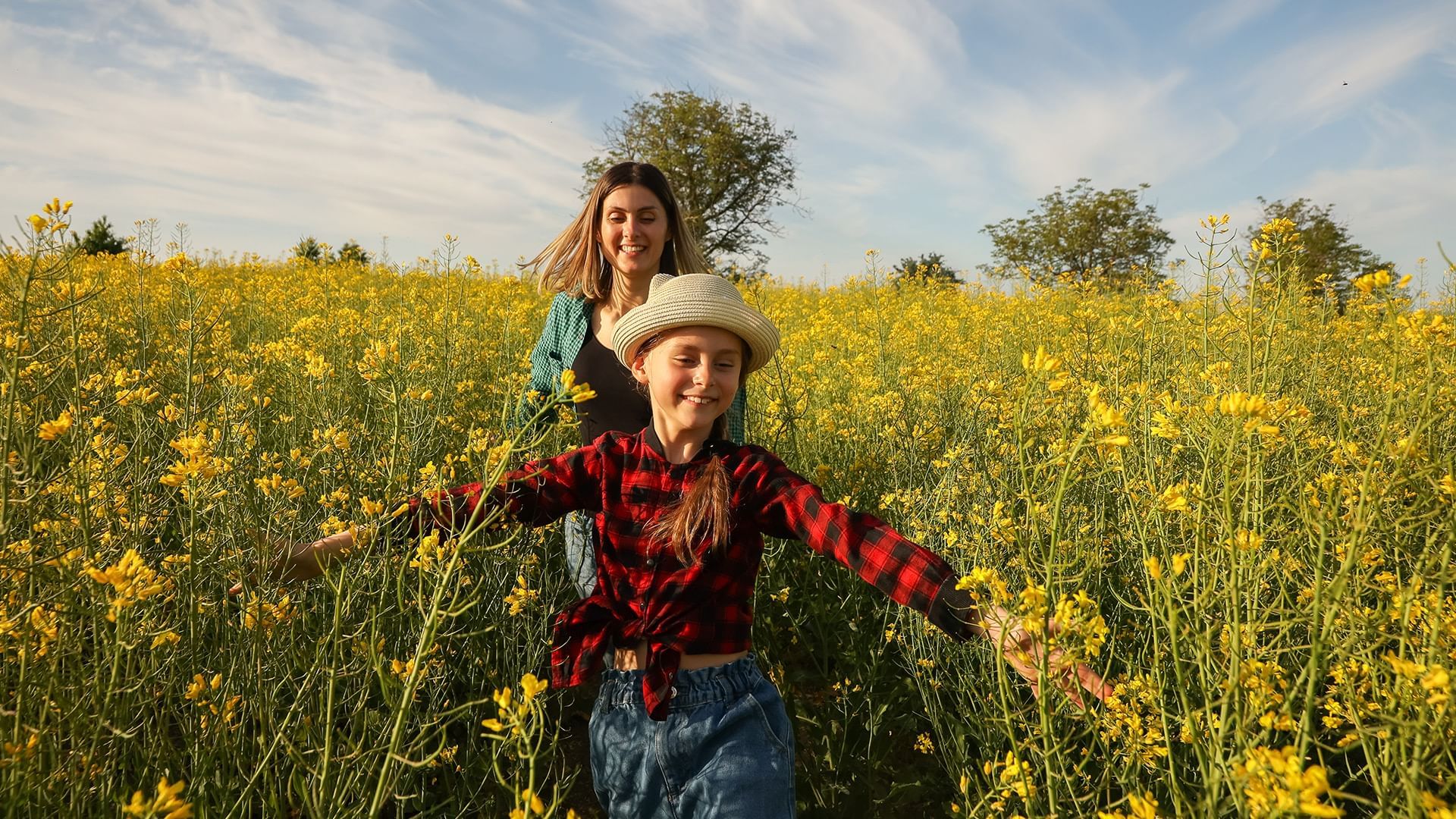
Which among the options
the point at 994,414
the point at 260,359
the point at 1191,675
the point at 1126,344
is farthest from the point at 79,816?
the point at 1126,344

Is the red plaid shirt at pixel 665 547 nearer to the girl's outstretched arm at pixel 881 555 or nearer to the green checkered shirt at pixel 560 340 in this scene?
the girl's outstretched arm at pixel 881 555

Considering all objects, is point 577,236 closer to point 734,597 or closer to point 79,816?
point 734,597

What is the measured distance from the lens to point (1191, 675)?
5.83 ft

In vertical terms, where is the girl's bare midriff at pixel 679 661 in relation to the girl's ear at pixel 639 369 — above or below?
below

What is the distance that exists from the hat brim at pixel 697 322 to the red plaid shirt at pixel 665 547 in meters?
0.22

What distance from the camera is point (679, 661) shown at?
4.98ft

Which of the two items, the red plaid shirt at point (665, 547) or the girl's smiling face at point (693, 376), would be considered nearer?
the red plaid shirt at point (665, 547)

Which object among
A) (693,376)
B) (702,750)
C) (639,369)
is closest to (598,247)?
(639,369)

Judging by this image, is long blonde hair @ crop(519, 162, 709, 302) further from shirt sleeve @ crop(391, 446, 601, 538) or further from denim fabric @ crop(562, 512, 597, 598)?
shirt sleeve @ crop(391, 446, 601, 538)

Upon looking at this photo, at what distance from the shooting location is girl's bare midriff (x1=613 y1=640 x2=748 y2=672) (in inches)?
60.4

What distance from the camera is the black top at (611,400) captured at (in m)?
2.49

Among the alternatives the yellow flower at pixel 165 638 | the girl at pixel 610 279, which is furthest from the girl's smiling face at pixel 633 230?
the yellow flower at pixel 165 638

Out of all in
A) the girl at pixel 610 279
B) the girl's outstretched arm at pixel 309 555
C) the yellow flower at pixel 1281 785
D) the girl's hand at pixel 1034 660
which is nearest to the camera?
the yellow flower at pixel 1281 785

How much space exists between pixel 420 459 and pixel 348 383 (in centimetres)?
95
